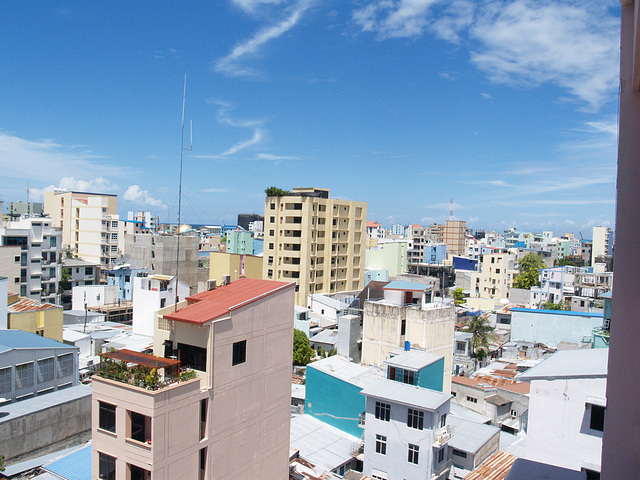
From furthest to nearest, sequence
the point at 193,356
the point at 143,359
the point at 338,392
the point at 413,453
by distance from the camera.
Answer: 1. the point at 338,392
2. the point at 413,453
3. the point at 193,356
4. the point at 143,359

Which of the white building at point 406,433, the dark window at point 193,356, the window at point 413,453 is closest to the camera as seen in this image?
the dark window at point 193,356

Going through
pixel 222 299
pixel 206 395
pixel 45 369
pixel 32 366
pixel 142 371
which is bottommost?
pixel 45 369

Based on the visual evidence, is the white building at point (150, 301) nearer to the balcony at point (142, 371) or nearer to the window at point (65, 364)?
the window at point (65, 364)

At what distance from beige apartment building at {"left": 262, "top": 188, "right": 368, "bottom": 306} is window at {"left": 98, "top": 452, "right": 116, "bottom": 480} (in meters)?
33.7

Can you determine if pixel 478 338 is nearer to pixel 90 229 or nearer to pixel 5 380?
pixel 5 380

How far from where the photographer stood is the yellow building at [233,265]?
48.3 m

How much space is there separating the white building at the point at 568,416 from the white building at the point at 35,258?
118 feet

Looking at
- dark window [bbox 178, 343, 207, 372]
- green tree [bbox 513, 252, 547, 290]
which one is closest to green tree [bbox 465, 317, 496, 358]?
dark window [bbox 178, 343, 207, 372]

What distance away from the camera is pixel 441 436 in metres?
16.2

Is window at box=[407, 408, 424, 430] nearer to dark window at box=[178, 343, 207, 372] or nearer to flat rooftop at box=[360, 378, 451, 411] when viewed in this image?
flat rooftop at box=[360, 378, 451, 411]

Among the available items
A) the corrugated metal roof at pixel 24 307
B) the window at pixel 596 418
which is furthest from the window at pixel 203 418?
the corrugated metal roof at pixel 24 307

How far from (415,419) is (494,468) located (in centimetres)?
284

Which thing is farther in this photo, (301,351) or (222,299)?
(301,351)

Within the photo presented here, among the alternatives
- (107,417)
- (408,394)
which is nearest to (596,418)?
(408,394)
